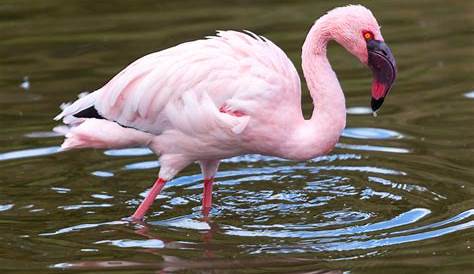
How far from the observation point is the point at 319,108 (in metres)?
7.61

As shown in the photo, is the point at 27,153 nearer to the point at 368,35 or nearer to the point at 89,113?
the point at 89,113

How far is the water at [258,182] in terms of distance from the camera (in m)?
7.25

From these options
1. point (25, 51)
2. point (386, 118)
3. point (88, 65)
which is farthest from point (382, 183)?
point (25, 51)

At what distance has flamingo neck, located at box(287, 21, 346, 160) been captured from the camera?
7.57 meters

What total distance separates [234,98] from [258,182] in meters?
1.45

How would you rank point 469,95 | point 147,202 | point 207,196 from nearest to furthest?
point 147,202, point 207,196, point 469,95

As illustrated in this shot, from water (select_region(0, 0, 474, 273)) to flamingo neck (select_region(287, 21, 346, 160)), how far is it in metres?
0.55

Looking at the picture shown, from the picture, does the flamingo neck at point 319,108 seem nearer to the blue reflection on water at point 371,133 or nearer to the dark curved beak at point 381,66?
the dark curved beak at point 381,66

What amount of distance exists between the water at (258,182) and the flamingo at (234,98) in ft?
1.74

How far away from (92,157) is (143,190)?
39.2 inches

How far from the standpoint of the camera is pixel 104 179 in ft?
29.7

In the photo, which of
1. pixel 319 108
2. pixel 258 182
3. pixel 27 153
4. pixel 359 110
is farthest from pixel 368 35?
pixel 27 153

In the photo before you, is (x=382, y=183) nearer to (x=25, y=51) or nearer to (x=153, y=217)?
(x=153, y=217)

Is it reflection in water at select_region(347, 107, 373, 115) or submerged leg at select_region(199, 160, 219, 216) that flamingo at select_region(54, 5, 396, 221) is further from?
reflection in water at select_region(347, 107, 373, 115)
